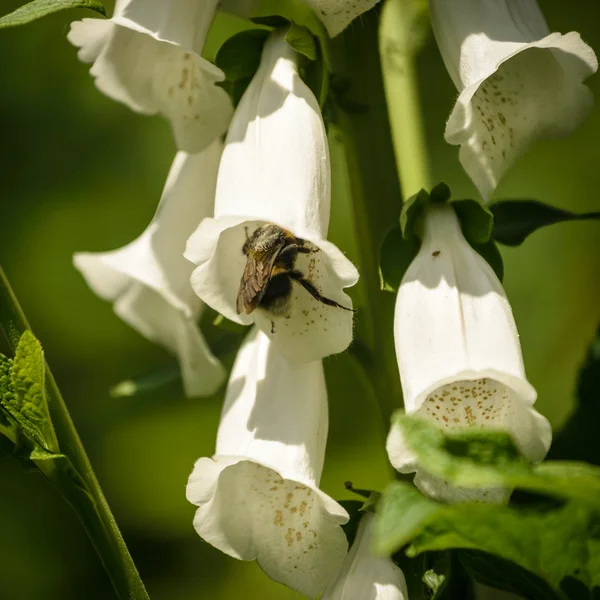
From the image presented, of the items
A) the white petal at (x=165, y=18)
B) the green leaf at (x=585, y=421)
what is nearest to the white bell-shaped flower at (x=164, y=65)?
the white petal at (x=165, y=18)

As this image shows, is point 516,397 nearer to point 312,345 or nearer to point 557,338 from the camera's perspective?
point 312,345

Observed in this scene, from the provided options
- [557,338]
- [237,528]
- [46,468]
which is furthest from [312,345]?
[557,338]

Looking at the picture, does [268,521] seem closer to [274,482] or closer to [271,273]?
[274,482]

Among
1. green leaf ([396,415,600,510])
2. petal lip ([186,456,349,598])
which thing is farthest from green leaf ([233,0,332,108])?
green leaf ([396,415,600,510])

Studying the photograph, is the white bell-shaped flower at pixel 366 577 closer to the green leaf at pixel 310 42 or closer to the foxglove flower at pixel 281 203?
the foxglove flower at pixel 281 203

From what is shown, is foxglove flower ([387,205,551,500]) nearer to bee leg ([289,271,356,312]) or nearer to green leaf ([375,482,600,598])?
bee leg ([289,271,356,312])

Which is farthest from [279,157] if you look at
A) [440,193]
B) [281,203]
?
[440,193]
